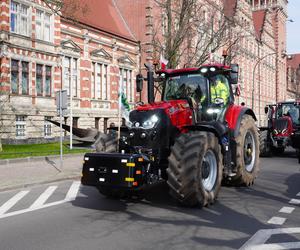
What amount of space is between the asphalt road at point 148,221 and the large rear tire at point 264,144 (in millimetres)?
7769

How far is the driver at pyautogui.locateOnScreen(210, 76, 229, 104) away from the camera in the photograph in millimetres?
9273

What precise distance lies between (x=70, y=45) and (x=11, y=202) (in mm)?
22560

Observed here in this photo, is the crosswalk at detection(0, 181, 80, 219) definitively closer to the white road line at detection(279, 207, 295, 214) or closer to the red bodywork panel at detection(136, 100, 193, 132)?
the red bodywork panel at detection(136, 100, 193, 132)

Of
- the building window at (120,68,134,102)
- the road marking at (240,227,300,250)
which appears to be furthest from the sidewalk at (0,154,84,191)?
the building window at (120,68,134,102)

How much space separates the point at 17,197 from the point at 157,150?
372cm

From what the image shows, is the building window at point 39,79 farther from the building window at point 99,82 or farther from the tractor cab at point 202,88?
the tractor cab at point 202,88

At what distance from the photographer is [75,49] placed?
99.4 feet

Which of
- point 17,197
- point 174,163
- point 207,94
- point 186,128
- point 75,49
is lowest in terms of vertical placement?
point 17,197

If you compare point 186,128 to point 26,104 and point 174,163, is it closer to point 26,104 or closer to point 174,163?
point 174,163

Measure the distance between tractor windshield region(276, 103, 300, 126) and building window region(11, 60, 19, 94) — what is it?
51.7ft

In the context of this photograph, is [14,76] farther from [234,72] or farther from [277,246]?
[277,246]

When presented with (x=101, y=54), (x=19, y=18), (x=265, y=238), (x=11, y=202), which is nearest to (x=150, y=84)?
(x=11, y=202)

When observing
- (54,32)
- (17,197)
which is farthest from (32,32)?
(17,197)

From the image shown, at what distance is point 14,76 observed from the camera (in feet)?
83.8
